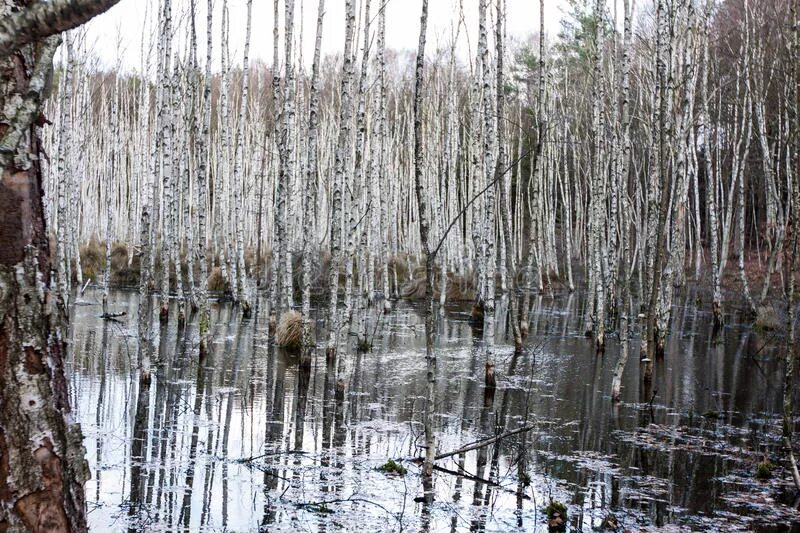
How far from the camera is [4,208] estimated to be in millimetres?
2156

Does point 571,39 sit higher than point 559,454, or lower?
higher

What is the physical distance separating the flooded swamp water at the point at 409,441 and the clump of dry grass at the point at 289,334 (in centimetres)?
27

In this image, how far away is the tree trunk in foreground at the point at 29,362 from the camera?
2.10 metres

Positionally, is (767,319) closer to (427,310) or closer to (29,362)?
(427,310)

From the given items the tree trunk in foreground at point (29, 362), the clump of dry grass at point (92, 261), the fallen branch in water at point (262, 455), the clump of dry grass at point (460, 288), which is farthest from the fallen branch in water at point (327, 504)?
the clump of dry grass at point (92, 261)

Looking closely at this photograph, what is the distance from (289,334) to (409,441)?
664 centimetres

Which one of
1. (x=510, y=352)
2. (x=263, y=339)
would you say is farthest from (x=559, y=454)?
(x=263, y=339)

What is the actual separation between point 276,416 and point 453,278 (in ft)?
53.5

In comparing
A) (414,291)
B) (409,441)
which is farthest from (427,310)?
(414,291)

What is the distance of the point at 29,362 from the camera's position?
215 cm

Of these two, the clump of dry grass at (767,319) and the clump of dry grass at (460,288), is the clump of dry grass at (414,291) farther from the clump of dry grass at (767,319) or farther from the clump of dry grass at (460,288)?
the clump of dry grass at (767,319)

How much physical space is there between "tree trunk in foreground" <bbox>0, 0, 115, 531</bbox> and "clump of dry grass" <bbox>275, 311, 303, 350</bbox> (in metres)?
11.3

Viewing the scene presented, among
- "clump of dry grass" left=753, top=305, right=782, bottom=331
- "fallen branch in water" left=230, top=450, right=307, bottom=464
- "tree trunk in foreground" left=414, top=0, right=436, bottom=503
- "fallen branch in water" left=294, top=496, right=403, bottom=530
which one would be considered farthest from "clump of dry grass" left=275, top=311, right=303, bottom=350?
"clump of dry grass" left=753, top=305, right=782, bottom=331

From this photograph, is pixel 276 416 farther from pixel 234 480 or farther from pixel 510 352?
pixel 510 352
